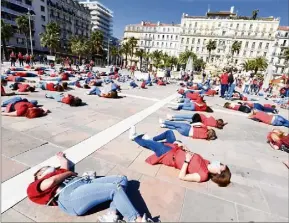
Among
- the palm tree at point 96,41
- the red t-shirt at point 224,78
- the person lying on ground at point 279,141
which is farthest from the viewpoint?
the palm tree at point 96,41

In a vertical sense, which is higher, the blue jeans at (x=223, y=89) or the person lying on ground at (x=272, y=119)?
the blue jeans at (x=223, y=89)

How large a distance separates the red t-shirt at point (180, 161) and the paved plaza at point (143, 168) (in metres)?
0.12

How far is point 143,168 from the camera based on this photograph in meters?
3.83

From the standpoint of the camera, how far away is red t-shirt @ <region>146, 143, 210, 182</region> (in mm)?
3444

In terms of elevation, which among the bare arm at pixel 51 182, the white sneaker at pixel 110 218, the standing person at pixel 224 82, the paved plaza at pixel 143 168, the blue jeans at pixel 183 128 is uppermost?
the standing person at pixel 224 82

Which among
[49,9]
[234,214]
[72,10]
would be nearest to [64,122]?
[234,214]

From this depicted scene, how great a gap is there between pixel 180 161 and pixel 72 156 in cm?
209

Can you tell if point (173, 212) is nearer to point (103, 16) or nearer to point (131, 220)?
point (131, 220)

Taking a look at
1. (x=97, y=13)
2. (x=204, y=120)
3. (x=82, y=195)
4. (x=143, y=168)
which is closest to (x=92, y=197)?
(x=82, y=195)

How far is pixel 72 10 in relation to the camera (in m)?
66.5

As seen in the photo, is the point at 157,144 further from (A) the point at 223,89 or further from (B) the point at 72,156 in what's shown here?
(A) the point at 223,89

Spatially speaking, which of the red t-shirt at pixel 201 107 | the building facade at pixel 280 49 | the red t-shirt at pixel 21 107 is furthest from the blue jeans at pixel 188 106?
the building facade at pixel 280 49

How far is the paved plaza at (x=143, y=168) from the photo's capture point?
281cm

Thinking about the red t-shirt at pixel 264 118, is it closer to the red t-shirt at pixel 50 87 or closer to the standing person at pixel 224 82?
the standing person at pixel 224 82
